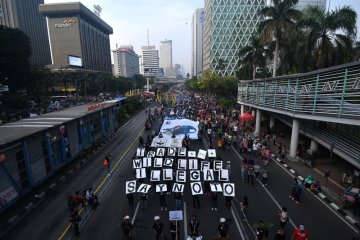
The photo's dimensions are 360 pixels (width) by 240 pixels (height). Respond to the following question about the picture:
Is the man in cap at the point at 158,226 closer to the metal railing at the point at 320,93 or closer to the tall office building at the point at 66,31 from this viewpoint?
the metal railing at the point at 320,93

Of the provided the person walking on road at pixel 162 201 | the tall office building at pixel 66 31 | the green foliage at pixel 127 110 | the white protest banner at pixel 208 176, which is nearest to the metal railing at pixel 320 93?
the white protest banner at pixel 208 176

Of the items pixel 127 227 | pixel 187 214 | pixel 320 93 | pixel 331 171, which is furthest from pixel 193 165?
pixel 331 171

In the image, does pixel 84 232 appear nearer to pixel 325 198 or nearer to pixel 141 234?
pixel 141 234

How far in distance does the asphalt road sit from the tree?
3836 cm

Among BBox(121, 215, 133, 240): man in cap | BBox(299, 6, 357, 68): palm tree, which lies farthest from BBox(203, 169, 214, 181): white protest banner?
BBox(299, 6, 357, 68): palm tree

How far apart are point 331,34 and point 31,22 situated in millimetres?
180165

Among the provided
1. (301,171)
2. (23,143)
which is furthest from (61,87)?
(301,171)

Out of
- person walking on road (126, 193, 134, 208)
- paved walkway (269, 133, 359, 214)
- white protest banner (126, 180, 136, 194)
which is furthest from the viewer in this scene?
paved walkway (269, 133, 359, 214)

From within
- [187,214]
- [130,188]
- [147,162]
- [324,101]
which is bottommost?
[187,214]

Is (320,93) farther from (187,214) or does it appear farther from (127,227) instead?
(127,227)

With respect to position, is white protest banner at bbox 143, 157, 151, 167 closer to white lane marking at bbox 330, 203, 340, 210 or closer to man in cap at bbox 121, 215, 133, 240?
man in cap at bbox 121, 215, 133, 240

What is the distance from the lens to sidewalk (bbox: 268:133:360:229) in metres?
14.6

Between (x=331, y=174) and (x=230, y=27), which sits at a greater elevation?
(x=230, y=27)

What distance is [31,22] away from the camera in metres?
152
